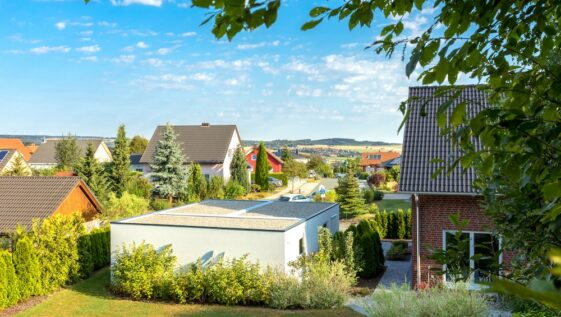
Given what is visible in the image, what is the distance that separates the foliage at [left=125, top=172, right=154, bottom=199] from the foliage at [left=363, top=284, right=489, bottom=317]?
2308cm

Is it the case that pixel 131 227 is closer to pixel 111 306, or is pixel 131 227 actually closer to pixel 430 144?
pixel 111 306

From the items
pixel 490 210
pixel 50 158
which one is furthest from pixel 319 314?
pixel 50 158

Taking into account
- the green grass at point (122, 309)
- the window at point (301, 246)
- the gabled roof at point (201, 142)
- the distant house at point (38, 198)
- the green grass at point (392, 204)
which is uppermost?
the gabled roof at point (201, 142)

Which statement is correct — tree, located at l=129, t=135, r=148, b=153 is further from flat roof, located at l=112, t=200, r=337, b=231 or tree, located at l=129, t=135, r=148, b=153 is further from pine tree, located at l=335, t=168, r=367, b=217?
flat roof, located at l=112, t=200, r=337, b=231

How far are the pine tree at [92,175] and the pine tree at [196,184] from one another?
627cm

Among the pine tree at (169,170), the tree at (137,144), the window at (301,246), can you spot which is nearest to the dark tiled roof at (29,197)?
the window at (301,246)

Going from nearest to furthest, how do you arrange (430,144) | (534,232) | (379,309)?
(534,232) → (379,309) → (430,144)

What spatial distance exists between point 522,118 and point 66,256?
15202mm

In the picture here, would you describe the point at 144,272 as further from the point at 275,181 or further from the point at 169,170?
the point at 275,181

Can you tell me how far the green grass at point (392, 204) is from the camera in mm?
32428

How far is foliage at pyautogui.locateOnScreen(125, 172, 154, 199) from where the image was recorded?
30422mm

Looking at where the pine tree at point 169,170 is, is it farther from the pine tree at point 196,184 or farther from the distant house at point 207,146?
the distant house at point 207,146

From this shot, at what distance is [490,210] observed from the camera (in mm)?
4590

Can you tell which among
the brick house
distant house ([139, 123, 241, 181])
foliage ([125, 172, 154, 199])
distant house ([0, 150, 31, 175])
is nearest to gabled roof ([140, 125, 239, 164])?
distant house ([139, 123, 241, 181])
